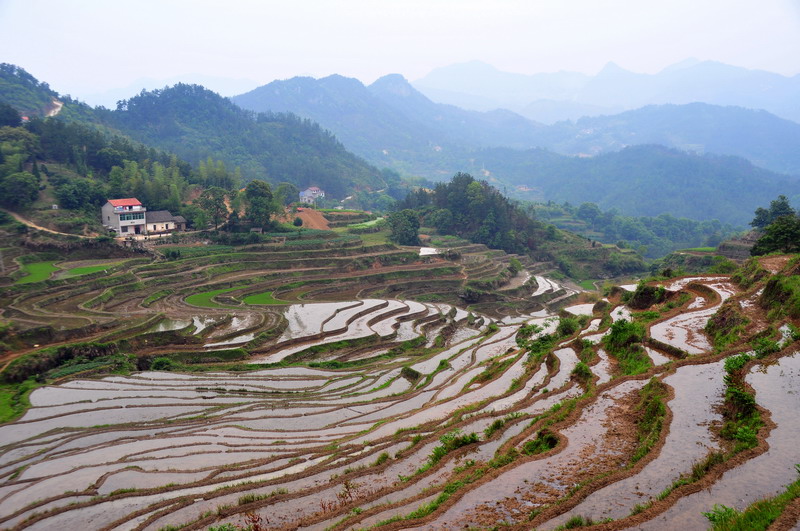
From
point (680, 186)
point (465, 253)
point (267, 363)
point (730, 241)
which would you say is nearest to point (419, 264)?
point (465, 253)

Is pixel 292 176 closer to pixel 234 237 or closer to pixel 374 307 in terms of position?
pixel 234 237

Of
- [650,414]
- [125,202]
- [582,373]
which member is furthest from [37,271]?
[650,414]

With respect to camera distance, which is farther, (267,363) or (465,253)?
(465,253)

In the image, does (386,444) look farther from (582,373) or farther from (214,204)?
(214,204)

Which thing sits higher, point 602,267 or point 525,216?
point 525,216

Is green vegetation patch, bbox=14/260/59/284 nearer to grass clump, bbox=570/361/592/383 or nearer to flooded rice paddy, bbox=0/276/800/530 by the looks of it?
flooded rice paddy, bbox=0/276/800/530

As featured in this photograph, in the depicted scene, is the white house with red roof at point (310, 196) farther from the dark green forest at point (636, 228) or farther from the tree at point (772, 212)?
the tree at point (772, 212)

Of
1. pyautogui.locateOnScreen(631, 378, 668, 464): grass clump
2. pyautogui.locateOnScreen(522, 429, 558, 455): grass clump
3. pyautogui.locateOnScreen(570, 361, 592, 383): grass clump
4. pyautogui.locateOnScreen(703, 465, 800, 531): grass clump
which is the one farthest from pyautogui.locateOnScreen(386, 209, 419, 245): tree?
pyautogui.locateOnScreen(703, 465, 800, 531): grass clump

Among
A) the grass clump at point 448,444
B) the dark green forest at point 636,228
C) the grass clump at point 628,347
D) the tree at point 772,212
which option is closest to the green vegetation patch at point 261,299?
the grass clump at point 628,347
